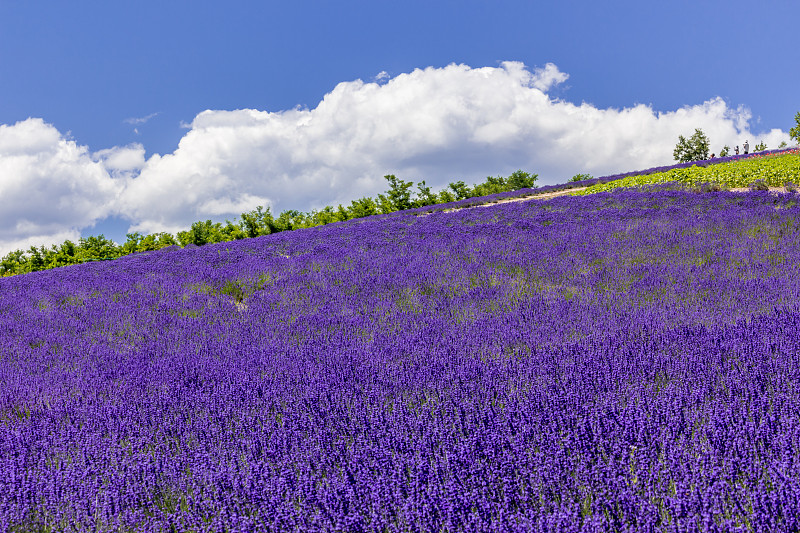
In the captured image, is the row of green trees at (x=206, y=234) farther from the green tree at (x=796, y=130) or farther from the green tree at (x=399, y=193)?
the green tree at (x=796, y=130)

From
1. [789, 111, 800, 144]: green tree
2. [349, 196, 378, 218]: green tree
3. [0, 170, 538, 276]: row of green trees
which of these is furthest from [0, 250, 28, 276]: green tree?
[789, 111, 800, 144]: green tree

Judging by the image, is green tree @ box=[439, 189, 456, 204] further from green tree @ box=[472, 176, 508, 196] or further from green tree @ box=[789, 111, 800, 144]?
green tree @ box=[789, 111, 800, 144]

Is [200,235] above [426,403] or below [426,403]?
above

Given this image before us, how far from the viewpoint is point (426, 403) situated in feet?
8.98

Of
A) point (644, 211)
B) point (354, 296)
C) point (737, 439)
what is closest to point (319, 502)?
point (737, 439)

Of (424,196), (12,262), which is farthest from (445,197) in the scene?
(12,262)

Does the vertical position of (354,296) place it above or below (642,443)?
above

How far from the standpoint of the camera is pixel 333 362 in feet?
11.5

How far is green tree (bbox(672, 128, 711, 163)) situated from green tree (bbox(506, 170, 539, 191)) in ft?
61.4

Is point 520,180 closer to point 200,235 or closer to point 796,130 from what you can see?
point 796,130

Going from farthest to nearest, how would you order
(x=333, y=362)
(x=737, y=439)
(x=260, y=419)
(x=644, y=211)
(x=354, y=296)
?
1. (x=644, y=211)
2. (x=354, y=296)
3. (x=333, y=362)
4. (x=260, y=419)
5. (x=737, y=439)

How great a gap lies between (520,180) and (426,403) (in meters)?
36.2

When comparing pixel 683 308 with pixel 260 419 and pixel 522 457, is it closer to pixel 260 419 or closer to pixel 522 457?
pixel 522 457

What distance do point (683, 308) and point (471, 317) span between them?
178 cm
